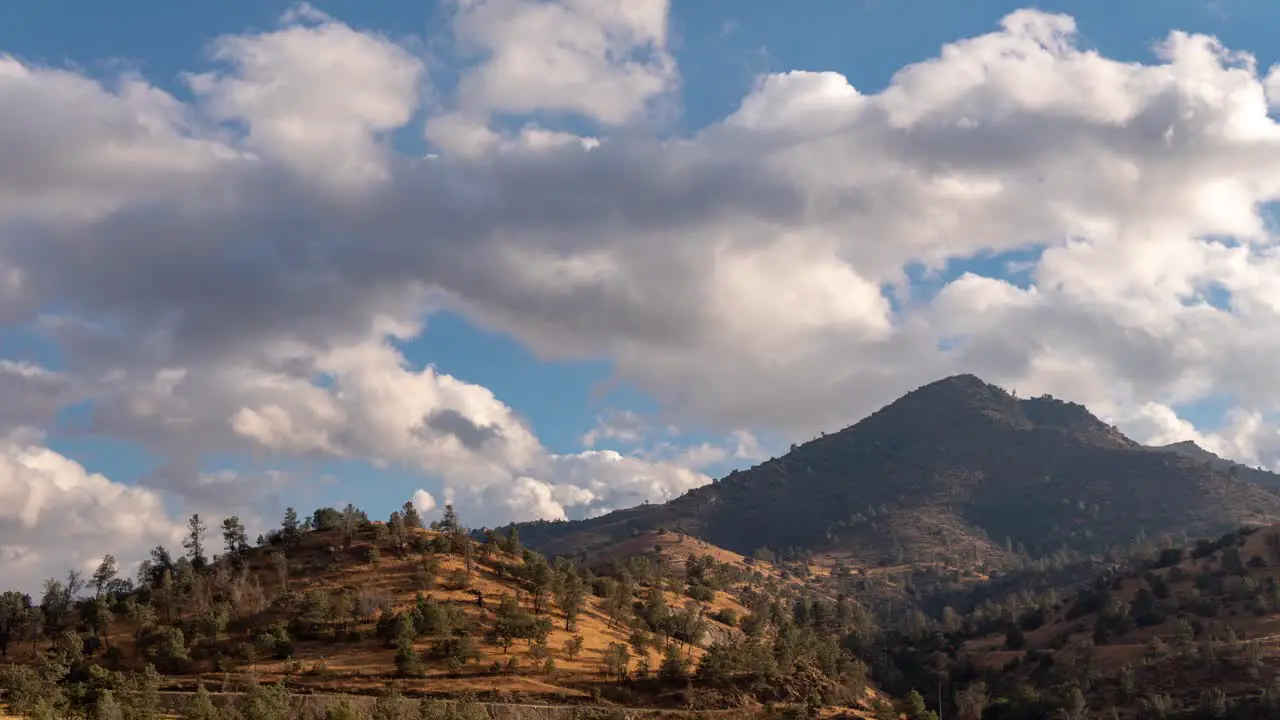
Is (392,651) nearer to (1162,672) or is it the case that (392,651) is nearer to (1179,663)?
(1162,672)

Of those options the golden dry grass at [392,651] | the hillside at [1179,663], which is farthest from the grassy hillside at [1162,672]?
the golden dry grass at [392,651]

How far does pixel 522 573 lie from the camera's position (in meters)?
183

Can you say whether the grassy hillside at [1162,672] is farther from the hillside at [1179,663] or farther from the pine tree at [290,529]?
the pine tree at [290,529]

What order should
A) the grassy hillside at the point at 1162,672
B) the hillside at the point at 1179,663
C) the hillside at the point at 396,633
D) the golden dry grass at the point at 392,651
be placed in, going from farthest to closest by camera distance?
1. the hillside at the point at 1179,663
2. the grassy hillside at the point at 1162,672
3. the hillside at the point at 396,633
4. the golden dry grass at the point at 392,651

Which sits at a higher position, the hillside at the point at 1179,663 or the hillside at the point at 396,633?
the hillside at the point at 396,633

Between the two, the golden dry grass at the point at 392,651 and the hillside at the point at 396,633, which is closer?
the golden dry grass at the point at 392,651

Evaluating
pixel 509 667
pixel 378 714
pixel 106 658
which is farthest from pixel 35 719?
pixel 509 667

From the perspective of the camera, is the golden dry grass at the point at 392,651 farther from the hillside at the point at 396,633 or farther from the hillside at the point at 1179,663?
the hillside at the point at 1179,663

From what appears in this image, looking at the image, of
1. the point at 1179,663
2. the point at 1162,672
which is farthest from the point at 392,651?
the point at 1179,663

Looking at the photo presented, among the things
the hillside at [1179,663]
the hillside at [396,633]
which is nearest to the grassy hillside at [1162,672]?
the hillside at [1179,663]

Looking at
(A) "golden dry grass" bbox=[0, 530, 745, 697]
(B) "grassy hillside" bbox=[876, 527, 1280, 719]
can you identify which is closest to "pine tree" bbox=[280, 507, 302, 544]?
(A) "golden dry grass" bbox=[0, 530, 745, 697]

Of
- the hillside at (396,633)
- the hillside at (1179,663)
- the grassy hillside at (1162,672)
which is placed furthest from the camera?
the hillside at (1179,663)

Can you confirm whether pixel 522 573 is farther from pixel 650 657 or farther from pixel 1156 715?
pixel 1156 715

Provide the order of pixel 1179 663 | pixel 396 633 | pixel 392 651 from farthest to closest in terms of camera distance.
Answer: pixel 1179 663 < pixel 396 633 < pixel 392 651
